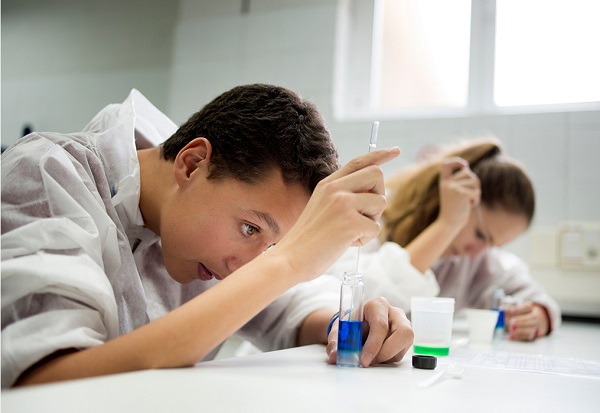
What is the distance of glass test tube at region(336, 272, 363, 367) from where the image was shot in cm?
84

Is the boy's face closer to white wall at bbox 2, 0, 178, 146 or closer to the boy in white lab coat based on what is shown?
the boy in white lab coat

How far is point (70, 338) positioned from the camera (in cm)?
62

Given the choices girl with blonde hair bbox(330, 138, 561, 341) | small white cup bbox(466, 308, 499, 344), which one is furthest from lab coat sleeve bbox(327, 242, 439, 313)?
small white cup bbox(466, 308, 499, 344)

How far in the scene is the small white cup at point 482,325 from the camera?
1.46m

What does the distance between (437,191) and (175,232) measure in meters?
1.22

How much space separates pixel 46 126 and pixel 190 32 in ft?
1.65

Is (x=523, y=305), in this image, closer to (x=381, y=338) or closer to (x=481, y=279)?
(x=481, y=279)

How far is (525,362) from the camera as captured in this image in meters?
1.09

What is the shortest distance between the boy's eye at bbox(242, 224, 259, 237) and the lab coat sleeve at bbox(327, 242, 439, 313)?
0.61m

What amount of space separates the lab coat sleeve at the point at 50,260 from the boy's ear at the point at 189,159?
0.54ft

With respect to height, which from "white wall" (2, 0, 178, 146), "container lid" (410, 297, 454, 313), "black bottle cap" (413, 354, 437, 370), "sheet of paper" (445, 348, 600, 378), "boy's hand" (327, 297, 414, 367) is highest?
"white wall" (2, 0, 178, 146)

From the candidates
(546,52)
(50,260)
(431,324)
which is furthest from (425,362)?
(546,52)

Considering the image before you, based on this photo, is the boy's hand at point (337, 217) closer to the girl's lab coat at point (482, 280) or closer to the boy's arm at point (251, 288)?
the boy's arm at point (251, 288)

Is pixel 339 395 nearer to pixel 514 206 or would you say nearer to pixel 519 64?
pixel 514 206
